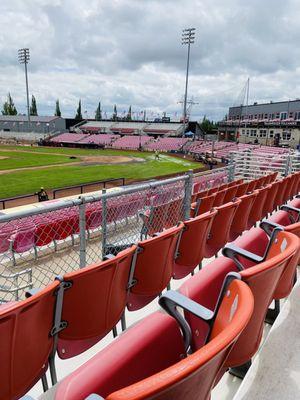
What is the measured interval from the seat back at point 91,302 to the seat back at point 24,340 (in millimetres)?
153

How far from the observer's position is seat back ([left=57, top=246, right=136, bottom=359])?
184 cm

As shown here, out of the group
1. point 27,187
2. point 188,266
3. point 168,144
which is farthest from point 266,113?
point 188,266

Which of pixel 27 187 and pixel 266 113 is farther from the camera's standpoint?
pixel 266 113

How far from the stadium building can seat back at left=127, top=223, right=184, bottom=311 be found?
54513mm

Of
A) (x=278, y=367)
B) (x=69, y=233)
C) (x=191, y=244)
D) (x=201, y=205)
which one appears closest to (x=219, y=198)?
(x=201, y=205)

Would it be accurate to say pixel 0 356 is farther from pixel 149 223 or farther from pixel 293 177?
pixel 293 177

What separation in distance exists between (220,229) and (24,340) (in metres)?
2.78

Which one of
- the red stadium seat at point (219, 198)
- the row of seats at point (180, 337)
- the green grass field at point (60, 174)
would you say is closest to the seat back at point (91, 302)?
the row of seats at point (180, 337)

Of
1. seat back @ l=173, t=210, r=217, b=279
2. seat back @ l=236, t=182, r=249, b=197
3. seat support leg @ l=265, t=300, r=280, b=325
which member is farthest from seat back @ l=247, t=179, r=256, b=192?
seat support leg @ l=265, t=300, r=280, b=325

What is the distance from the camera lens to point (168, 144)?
63.0m

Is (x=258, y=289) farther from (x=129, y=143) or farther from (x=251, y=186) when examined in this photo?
(x=129, y=143)

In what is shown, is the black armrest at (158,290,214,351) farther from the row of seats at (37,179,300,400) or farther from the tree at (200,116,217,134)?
the tree at (200,116,217,134)

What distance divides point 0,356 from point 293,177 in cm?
697

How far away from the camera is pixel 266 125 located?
62.9m
